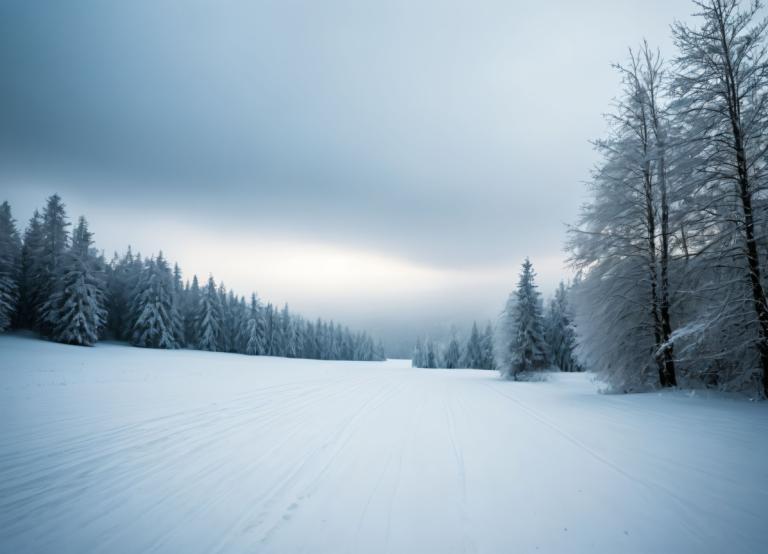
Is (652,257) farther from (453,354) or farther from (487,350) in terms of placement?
(453,354)

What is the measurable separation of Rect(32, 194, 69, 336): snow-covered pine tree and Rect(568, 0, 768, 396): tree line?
158ft

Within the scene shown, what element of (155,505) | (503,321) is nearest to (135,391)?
(155,505)

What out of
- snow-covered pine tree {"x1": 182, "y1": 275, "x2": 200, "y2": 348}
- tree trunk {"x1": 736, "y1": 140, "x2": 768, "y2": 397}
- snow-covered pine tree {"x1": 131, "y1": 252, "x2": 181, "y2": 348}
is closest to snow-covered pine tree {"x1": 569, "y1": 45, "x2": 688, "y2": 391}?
tree trunk {"x1": 736, "y1": 140, "x2": 768, "y2": 397}

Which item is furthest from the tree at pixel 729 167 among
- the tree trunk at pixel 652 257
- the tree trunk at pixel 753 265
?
the tree trunk at pixel 652 257

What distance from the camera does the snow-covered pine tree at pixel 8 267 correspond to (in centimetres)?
2725

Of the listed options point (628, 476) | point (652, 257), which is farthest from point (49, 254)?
point (652, 257)

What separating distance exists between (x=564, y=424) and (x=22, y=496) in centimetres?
1009

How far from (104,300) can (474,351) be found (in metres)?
64.1

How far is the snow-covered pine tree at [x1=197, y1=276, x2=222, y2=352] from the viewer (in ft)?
154

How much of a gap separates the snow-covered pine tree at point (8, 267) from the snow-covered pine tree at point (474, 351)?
65.8 m

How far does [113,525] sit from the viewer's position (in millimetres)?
3191

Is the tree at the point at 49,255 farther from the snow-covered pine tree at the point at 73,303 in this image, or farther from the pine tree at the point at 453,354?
the pine tree at the point at 453,354

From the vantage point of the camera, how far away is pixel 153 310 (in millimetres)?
38656

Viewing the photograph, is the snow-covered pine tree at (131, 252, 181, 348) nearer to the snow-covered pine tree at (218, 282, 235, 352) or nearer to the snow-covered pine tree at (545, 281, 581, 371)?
the snow-covered pine tree at (218, 282, 235, 352)
